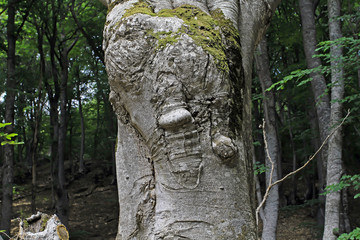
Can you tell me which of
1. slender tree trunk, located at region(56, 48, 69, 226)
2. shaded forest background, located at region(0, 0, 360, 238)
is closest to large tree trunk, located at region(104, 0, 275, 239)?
shaded forest background, located at region(0, 0, 360, 238)

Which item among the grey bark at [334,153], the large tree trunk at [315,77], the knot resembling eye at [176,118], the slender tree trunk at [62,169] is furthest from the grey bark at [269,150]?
the slender tree trunk at [62,169]

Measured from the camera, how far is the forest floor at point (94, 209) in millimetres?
13141

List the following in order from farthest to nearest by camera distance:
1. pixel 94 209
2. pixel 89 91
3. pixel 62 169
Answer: pixel 89 91
pixel 94 209
pixel 62 169

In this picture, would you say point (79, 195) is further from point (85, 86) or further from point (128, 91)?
point (128, 91)

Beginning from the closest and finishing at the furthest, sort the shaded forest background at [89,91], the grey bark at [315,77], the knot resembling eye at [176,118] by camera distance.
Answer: the knot resembling eye at [176,118]
the grey bark at [315,77]
the shaded forest background at [89,91]

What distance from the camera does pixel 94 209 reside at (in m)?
18.2

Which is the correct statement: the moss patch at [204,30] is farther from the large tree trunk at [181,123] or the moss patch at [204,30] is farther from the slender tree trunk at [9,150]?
the slender tree trunk at [9,150]

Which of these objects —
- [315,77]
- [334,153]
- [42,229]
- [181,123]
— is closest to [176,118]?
[181,123]

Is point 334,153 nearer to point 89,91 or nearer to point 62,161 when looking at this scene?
point 62,161

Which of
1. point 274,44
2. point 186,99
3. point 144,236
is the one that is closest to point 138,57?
point 186,99

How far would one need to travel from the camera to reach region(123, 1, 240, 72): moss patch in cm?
238

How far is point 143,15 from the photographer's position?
8.16ft

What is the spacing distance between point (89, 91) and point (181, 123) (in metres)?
22.6

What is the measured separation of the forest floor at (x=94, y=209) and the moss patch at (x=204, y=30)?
10378 mm
